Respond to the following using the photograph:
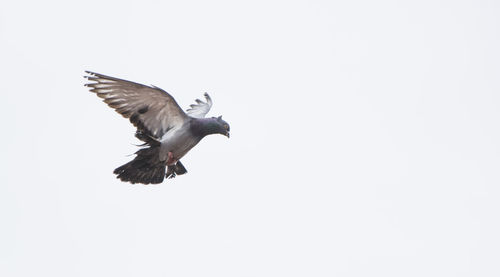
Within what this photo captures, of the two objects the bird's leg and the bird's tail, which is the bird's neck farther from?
the bird's tail

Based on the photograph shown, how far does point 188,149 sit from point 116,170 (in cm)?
169

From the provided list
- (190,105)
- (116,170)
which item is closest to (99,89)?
(116,170)

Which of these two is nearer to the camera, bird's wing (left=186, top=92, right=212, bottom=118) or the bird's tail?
the bird's tail

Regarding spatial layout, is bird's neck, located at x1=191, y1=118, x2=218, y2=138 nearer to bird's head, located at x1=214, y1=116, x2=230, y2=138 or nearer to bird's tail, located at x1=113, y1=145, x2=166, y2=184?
bird's head, located at x1=214, y1=116, x2=230, y2=138

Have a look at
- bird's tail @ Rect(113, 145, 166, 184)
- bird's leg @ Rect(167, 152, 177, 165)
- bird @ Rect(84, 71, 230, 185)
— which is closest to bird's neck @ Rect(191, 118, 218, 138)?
bird @ Rect(84, 71, 230, 185)

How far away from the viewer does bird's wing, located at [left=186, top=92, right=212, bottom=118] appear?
22656 millimetres

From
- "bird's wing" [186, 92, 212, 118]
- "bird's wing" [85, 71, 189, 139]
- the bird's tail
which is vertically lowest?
the bird's tail

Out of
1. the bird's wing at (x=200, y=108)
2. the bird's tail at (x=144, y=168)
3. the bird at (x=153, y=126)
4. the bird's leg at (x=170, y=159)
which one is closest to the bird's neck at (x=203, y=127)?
the bird at (x=153, y=126)

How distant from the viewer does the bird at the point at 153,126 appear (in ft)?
59.2

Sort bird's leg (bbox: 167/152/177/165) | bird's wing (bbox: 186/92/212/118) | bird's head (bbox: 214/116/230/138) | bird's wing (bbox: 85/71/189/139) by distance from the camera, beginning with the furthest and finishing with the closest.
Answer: bird's wing (bbox: 186/92/212/118), bird's head (bbox: 214/116/230/138), bird's leg (bbox: 167/152/177/165), bird's wing (bbox: 85/71/189/139)

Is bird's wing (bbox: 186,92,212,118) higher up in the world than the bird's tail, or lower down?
higher up

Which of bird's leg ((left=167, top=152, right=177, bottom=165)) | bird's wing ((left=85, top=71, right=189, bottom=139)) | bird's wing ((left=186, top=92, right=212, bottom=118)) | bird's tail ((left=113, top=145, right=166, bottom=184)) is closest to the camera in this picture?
bird's wing ((left=85, top=71, right=189, bottom=139))

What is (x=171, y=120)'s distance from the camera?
19.0m

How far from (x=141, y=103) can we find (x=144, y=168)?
66.0 inches
